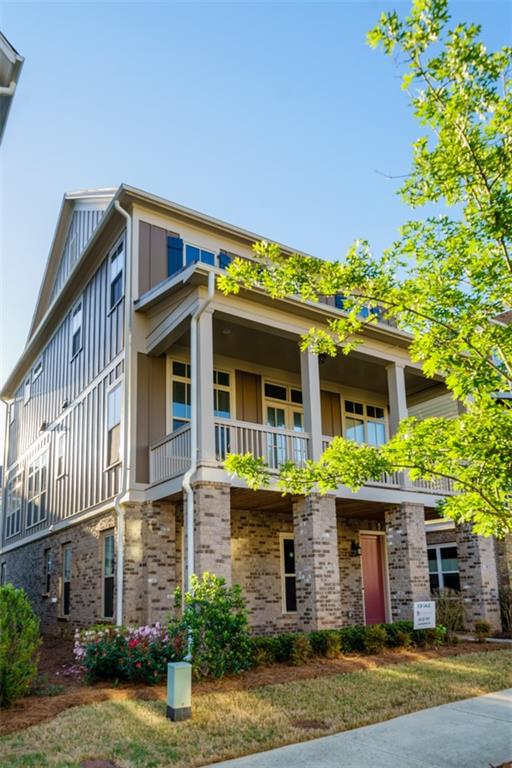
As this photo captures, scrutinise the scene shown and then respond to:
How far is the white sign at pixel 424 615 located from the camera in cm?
1233

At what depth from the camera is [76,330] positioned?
17875 millimetres

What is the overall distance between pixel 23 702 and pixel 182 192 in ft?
35.4

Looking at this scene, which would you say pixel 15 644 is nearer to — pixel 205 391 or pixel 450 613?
pixel 205 391

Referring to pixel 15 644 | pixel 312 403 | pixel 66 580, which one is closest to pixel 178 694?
pixel 15 644

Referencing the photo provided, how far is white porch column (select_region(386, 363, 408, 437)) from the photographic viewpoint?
47.8 feet

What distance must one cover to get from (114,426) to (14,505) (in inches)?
463

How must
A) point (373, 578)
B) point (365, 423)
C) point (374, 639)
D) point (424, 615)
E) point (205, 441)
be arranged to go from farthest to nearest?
1. point (365, 423)
2. point (373, 578)
3. point (424, 615)
4. point (374, 639)
5. point (205, 441)

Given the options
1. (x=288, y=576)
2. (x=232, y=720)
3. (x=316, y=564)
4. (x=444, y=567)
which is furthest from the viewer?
(x=444, y=567)

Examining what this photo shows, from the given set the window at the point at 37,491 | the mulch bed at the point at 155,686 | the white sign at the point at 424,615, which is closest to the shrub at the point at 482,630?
the mulch bed at the point at 155,686

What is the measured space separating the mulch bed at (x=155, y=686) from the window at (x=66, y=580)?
354cm

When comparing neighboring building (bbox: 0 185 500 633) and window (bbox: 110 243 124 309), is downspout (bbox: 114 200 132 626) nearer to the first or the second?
neighboring building (bbox: 0 185 500 633)

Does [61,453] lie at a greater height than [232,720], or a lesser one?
greater

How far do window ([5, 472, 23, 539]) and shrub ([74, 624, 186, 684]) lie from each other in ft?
46.5

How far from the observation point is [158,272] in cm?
1434
